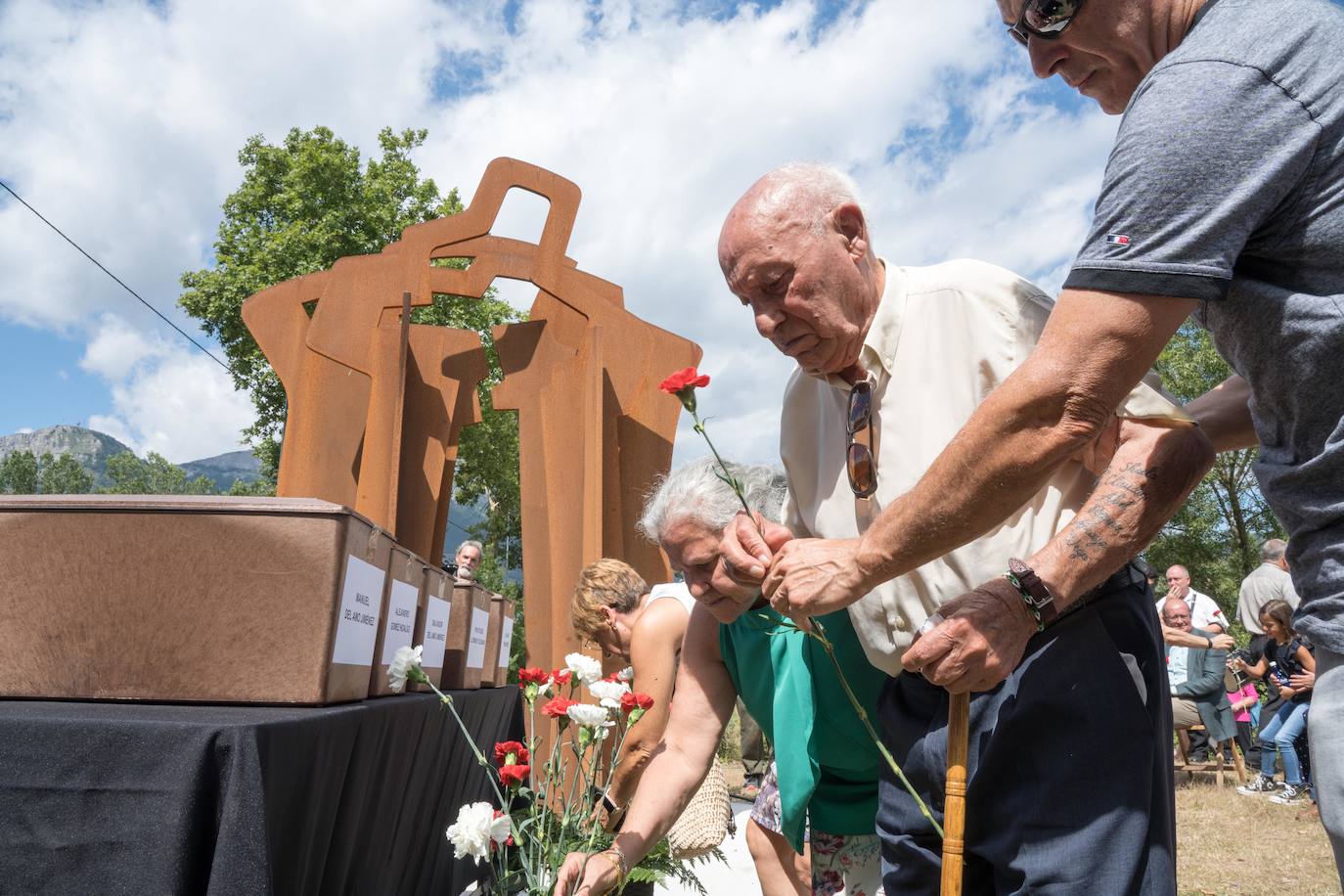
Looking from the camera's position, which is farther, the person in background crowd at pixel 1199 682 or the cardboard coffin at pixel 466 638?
the person in background crowd at pixel 1199 682

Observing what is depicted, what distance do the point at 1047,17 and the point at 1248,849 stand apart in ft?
17.9

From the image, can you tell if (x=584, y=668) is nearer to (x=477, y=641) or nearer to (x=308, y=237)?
(x=477, y=641)

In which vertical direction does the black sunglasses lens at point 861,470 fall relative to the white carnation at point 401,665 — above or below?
above

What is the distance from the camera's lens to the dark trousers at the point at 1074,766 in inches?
46.2

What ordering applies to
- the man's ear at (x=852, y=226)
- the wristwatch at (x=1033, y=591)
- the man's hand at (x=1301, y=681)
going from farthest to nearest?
the man's hand at (x=1301, y=681), the man's ear at (x=852, y=226), the wristwatch at (x=1033, y=591)

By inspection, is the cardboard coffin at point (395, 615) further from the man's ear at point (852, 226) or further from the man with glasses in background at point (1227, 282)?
the man with glasses in background at point (1227, 282)

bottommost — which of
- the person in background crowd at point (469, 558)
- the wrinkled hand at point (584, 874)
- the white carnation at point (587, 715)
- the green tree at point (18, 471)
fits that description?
the wrinkled hand at point (584, 874)

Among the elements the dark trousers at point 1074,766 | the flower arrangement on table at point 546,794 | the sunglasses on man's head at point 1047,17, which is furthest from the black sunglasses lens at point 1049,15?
the flower arrangement on table at point 546,794

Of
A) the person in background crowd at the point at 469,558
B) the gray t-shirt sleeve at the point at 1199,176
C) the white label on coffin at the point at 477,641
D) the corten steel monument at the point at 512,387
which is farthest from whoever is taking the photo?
the person in background crowd at the point at 469,558

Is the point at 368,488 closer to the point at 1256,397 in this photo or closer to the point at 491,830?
the point at 491,830

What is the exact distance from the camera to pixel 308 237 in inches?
683

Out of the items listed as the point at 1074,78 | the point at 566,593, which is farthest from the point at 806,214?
the point at 566,593

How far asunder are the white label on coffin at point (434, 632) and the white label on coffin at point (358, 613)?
1.85 feet

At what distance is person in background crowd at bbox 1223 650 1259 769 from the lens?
836 cm
